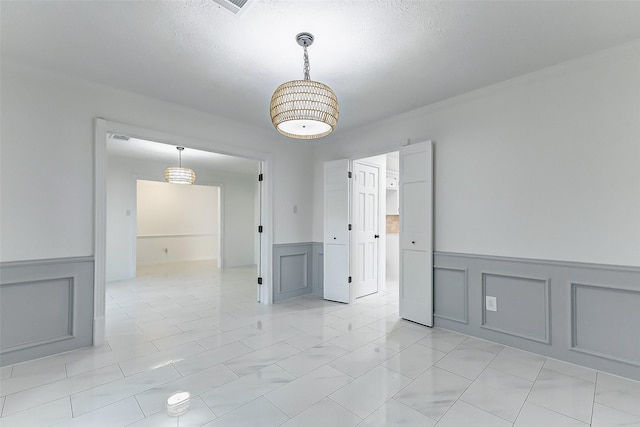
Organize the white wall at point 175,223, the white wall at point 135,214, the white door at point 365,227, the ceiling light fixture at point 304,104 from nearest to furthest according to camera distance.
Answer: the ceiling light fixture at point 304,104 < the white door at point 365,227 < the white wall at point 135,214 < the white wall at point 175,223

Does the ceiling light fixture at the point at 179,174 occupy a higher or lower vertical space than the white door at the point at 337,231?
higher

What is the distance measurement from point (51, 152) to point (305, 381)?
117 inches

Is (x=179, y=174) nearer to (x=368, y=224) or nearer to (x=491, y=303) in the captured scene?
(x=368, y=224)

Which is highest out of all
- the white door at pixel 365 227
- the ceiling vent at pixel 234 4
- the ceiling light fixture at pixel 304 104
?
the ceiling vent at pixel 234 4

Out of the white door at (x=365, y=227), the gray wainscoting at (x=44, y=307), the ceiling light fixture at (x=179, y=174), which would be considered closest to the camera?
the gray wainscoting at (x=44, y=307)

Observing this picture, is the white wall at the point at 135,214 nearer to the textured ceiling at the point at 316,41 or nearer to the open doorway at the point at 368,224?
the textured ceiling at the point at 316,41

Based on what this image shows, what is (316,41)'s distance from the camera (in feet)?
7.05

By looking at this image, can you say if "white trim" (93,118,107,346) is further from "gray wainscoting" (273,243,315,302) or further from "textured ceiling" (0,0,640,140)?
"gray wainscoting" (273,243,315,302)

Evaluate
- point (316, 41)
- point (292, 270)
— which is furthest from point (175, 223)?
point (316, 41)

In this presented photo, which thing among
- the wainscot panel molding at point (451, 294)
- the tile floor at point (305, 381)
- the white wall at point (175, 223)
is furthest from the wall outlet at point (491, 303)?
the white wall at point (175, 223)

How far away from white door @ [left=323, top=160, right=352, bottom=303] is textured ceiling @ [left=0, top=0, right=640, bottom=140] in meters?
1.58

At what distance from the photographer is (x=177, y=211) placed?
8.60 m

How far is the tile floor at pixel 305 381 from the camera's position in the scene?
1755mm

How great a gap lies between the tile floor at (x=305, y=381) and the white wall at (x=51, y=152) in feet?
3.48
